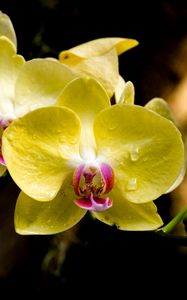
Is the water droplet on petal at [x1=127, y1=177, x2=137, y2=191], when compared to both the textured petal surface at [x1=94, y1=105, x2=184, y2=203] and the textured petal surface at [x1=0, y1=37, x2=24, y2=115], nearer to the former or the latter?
the textured petal surface at [x1=94, y1=105, x2=184, y2=203]

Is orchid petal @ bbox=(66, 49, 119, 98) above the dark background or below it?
above

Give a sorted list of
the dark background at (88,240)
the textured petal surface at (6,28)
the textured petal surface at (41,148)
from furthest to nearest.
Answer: the dark background at (88,240)
the textured petal surface at (6,28)
the textured petal surface at (41,148)

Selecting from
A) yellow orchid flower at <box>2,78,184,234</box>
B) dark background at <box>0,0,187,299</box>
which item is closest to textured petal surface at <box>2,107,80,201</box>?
yellow orchid flower at <box>2,78,184,234</box>

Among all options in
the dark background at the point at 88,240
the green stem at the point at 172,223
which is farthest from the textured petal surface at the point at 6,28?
the dark background at the point at 88,240

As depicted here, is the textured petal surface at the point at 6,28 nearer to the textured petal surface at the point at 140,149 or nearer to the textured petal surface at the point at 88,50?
the textured petal surface at the point at 88,50

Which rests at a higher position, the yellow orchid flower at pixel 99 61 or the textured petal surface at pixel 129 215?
the yellow orchid flower at pixel 99 61

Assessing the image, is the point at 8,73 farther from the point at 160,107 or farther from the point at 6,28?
the point at 160,107
